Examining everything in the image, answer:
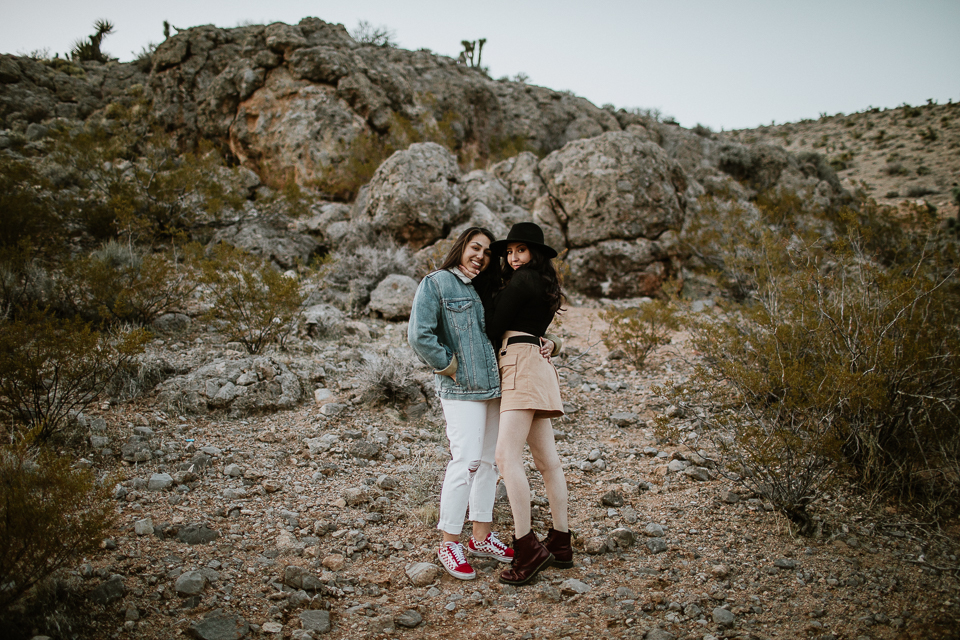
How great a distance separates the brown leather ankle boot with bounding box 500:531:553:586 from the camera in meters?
2.60

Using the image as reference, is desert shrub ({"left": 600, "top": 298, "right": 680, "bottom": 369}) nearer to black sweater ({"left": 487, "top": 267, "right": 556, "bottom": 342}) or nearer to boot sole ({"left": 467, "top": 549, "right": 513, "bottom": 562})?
black sweater ({"left": 487, "top": 267, "right": 556, "bottom": 342})

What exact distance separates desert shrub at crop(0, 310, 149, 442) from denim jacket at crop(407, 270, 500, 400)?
9.17 feet

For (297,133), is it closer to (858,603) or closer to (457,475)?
(457,475)

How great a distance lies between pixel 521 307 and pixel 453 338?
41 centimetres

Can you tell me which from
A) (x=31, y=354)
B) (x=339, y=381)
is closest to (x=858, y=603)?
(x=339, y=381)

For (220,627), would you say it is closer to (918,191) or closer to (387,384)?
(387,384)

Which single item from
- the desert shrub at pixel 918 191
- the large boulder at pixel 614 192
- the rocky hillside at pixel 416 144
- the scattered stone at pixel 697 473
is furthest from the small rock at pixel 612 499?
the desert shrub at pixel 918 191

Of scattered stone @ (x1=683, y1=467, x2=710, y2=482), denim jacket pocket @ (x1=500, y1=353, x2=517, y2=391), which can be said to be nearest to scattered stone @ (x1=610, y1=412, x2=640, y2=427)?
scattered stone @ (x1=683, y1=467, x2=710, y2=482)

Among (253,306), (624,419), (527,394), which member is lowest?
(624,419)

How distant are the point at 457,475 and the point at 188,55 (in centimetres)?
1727

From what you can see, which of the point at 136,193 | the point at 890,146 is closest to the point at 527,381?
the point at 136,193

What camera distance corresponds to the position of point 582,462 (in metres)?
4.11

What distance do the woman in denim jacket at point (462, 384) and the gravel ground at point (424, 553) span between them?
7.7 inches

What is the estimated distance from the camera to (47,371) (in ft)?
11.9
